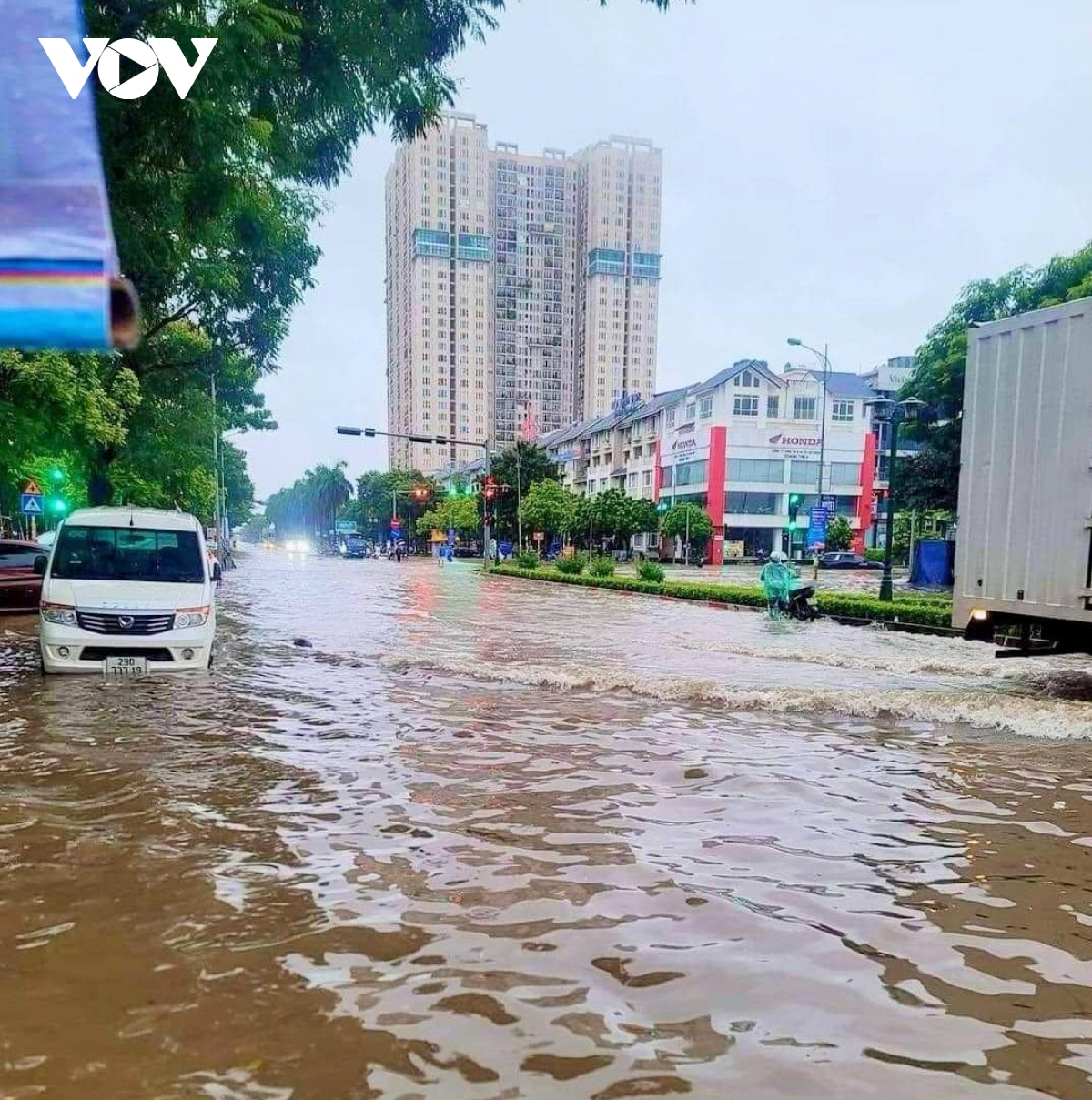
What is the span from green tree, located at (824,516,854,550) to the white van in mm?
51699

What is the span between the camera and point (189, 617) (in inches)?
359

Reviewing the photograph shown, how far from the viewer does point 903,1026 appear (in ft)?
9.39

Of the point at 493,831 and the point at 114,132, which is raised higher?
the point at 114,132

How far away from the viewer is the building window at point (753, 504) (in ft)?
201

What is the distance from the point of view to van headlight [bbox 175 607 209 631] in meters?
9.04

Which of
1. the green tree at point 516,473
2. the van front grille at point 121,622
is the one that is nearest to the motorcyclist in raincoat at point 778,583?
the van front grille at point 121,622

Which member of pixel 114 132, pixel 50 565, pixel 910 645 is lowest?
pixel 910 645

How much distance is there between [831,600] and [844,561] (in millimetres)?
35289

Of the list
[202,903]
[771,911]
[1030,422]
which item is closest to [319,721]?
[202,903]

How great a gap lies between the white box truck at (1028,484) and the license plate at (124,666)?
9.15 m

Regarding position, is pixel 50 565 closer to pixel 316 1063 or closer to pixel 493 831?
pixel 493 831

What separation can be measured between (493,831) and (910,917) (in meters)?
2.18

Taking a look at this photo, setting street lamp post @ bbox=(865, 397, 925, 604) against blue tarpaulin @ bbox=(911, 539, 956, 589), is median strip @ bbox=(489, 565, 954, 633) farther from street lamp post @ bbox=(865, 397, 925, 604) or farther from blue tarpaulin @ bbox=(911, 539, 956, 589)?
blue tarpaulin @ bbox=(911, 539, 956, 589)

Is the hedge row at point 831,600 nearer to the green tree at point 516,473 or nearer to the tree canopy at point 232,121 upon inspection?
the tree canopy at point 232,121
